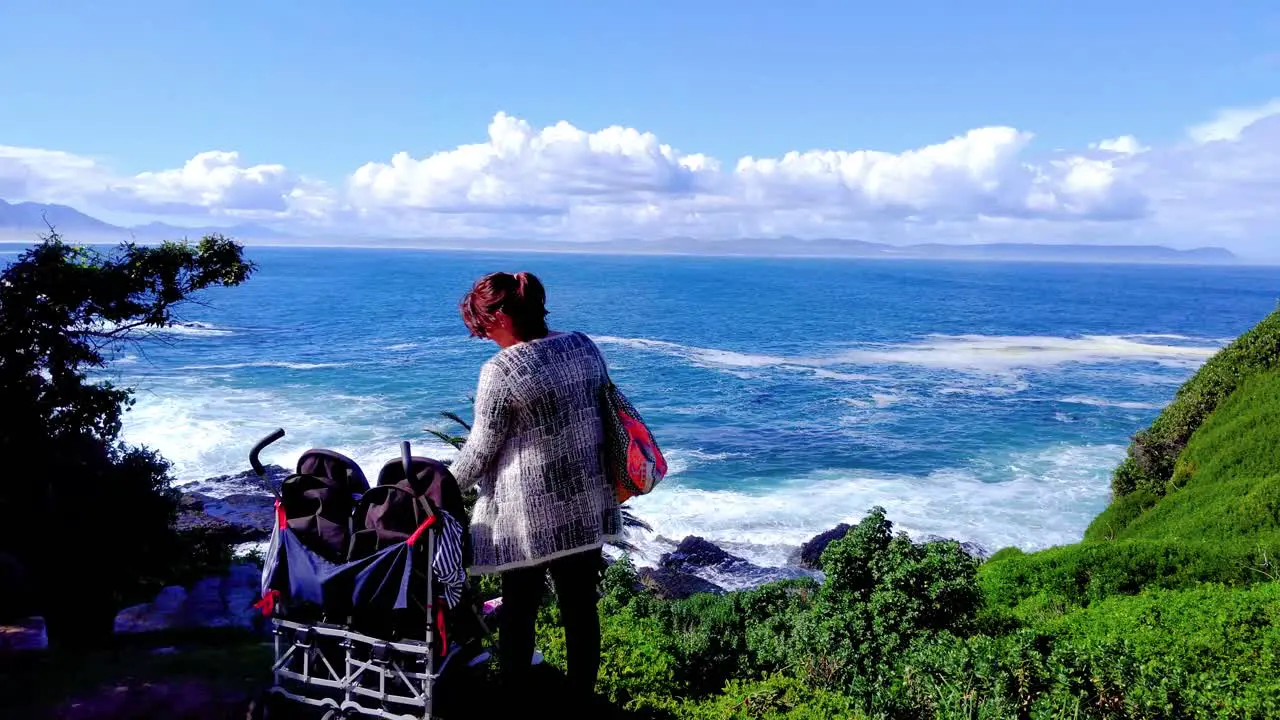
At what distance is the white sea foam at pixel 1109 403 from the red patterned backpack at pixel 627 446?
146 ft

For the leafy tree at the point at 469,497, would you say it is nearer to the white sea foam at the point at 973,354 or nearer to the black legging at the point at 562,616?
the black legging at the point at 562,616

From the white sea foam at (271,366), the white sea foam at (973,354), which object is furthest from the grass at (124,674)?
the white sea foam at (973,354)

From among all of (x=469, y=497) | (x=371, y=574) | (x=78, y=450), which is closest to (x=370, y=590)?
(x=371, y=574)

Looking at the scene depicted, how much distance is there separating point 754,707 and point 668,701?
1.60ft

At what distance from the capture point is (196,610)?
650 centimetres

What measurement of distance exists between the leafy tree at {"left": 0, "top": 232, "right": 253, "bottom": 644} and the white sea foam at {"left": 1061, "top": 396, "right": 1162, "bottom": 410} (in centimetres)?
4186

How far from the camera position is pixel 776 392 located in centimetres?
4594

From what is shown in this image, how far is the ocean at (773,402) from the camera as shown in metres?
26.0

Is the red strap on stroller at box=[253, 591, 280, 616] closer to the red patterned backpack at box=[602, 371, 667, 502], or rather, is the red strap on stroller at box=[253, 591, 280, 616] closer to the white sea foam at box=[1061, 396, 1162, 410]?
the red patterned backpack at box=[602, 371, 667, 502]

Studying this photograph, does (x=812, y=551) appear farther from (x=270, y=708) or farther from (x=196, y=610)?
(x=270, y=708)

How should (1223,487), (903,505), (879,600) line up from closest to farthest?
(879,600)
(1223,487)
(903,505)

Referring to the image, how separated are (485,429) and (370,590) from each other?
3.07 ft

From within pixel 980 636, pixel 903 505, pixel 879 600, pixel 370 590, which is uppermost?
pixel 370 590

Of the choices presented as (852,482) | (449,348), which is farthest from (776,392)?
(449,348)
